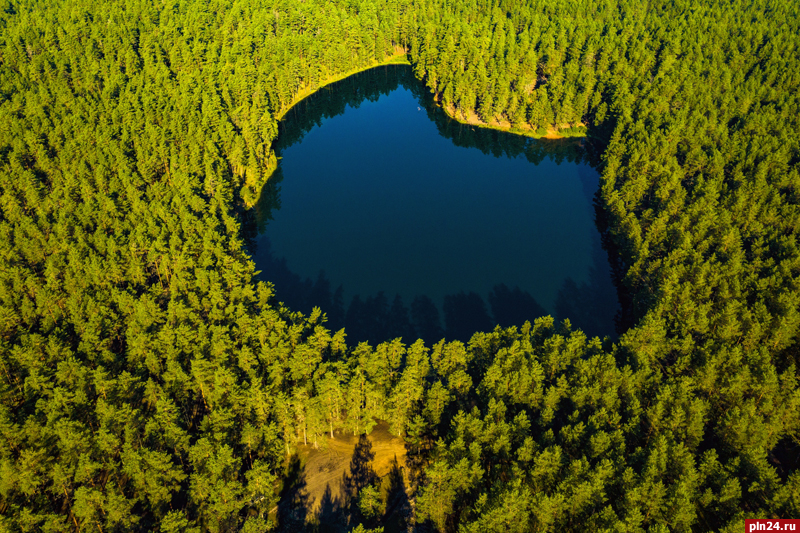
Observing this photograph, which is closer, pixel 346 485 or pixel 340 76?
pixel 346 485

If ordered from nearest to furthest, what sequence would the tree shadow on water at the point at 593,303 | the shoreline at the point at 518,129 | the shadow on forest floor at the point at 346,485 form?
the shadow on forest floor at the point at 346,485 < the tree shadow on water at the point at 593,303 < the shoreline at the point at 518,129

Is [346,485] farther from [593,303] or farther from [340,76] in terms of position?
[340,76]

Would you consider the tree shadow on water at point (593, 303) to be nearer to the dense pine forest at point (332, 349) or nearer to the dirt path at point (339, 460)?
the dense pine forest at point (332, 349)

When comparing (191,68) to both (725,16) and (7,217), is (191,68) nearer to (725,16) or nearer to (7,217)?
(7,217)

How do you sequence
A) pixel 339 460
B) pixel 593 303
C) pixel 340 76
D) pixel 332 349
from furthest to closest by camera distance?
pixel 340 76 → pixel 593 303 → pixel 332 349 → pixel 339 460

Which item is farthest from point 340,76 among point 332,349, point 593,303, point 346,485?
point 346,485

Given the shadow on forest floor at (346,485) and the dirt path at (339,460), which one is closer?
the shadow on forest floor at (346,485)

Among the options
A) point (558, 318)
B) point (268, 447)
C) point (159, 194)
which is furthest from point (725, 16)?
point (268, 447)

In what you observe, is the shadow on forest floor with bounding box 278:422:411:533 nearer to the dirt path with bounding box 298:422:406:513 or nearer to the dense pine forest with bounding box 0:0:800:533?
the dirt path with bounding box 298:422:406:513

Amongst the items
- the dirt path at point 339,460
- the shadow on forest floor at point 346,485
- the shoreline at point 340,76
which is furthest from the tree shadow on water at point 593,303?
the shoreline at point 340,76
